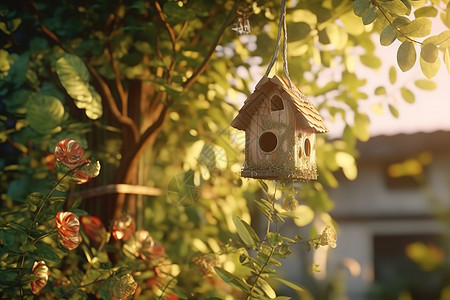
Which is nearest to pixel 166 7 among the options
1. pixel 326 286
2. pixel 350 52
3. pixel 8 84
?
pixel 8 84

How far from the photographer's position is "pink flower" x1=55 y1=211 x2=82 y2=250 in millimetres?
1727

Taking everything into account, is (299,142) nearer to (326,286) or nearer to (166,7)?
(166,7)

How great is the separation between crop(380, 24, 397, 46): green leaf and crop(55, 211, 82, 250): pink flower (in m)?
1.05

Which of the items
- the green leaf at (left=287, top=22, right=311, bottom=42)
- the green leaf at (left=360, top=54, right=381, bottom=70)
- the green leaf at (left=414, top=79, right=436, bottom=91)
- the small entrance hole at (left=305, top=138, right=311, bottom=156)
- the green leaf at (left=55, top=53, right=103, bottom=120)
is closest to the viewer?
the small entrance hole at (left=305, top=138, right=311, bottom=156)

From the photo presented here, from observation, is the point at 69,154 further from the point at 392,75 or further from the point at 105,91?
the point at 392,75

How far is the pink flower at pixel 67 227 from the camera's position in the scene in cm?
173

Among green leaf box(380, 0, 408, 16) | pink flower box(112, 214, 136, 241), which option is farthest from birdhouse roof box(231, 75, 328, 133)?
pink flower box(112, 214, 136, 241)

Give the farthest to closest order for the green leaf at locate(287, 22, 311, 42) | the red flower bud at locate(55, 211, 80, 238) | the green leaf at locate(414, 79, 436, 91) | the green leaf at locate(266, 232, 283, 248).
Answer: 1. the green leaf at locate(414, 79, 436, 91)
2. the green leaf at locate(287, 22, 311, 42)
3. the red flower bud at locate(55, 211, 80, 238)
4. the green leaf at locate(266, 232, 283, 248)

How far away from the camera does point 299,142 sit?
1.77 meters

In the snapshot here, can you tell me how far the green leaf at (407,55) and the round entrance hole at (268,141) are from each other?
43cm

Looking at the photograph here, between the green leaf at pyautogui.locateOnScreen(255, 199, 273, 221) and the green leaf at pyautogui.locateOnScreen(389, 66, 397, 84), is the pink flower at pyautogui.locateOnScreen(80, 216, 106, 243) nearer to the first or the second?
the green leaf at pyautogui.locateOnScreen(255, 199, 273, 221)

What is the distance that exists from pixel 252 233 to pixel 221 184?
1.47 metres

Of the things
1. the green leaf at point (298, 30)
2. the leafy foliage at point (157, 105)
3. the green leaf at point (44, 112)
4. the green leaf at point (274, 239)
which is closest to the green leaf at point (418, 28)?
the leafy foliage at point (157, 105)

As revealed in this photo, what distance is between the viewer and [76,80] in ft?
6.86
